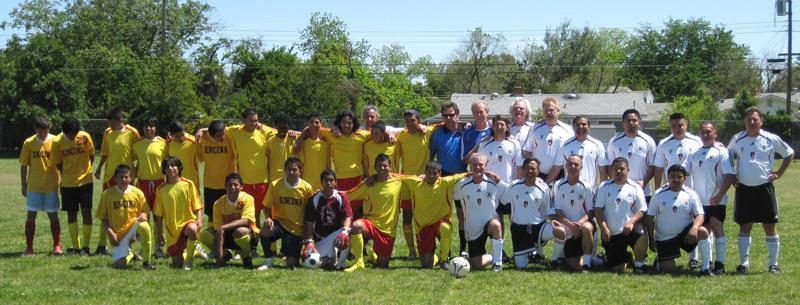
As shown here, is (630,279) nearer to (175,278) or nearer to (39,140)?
(175,278)

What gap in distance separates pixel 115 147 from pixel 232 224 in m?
2.41

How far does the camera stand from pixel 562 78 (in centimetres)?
7875

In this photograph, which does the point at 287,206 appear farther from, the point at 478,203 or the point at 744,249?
the point at 744,249

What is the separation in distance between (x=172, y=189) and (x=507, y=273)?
4.04m

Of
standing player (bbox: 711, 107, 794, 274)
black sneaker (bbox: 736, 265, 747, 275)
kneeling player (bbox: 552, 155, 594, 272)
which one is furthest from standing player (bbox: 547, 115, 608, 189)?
black sneaker (bbox: 736, 265, 747, 275)

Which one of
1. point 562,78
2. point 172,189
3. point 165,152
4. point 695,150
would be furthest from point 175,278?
point 562,78

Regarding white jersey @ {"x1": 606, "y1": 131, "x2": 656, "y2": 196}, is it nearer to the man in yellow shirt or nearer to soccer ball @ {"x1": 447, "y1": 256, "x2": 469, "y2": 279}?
soccer ball @ {"x1": 447, "y1": 256, "x2": 469, "y2": 279}

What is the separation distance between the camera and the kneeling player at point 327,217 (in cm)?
1000

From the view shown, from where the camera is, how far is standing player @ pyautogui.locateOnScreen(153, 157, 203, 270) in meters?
9.93

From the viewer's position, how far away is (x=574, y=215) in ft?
32.4

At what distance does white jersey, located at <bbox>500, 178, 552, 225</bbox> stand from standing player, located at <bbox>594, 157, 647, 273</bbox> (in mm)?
591

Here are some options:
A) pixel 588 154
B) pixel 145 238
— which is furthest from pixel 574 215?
pixel 145 238

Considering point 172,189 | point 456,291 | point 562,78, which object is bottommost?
point 456,291

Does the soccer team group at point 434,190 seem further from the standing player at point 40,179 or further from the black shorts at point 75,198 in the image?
the black shorts at point 75,198
